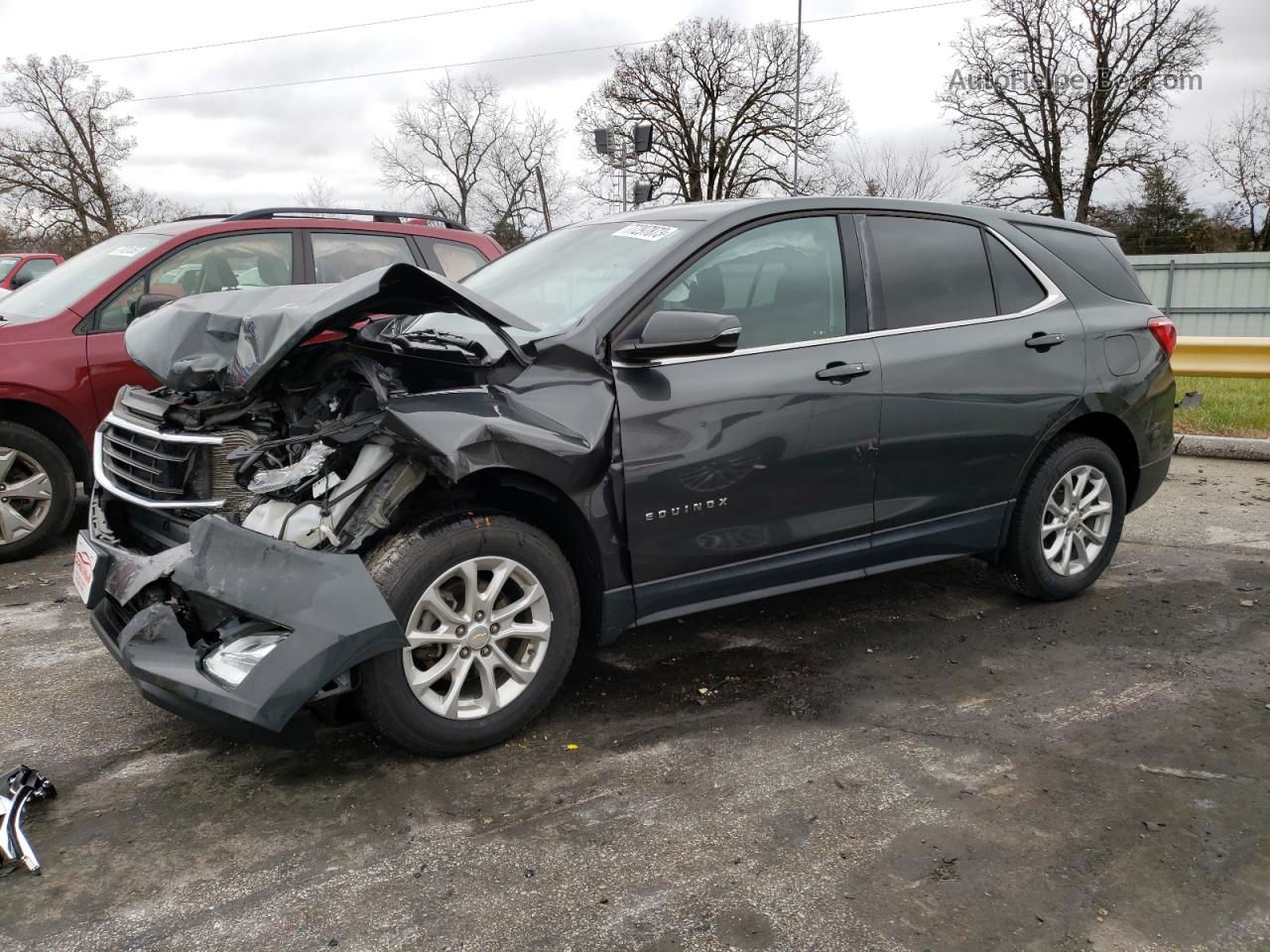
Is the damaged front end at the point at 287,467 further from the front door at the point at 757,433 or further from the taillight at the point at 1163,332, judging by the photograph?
the taillight at the point at 1163,332

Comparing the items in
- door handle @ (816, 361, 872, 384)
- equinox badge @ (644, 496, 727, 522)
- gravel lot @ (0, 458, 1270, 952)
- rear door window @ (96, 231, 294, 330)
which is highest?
rear door window @ (96, 231, 294, 330)

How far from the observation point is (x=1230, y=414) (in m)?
9.23

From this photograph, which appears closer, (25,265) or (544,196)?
(25,265)

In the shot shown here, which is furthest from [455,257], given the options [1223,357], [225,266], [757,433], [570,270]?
[1223,357]

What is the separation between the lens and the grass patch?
340 inches

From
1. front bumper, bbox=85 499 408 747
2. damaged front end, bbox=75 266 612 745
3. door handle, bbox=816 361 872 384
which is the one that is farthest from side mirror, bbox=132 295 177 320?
door handle, bbox=816 361 872 384

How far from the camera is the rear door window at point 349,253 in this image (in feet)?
20.9

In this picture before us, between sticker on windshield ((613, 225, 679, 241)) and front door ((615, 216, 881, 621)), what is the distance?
213 mm

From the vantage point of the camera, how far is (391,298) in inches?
124

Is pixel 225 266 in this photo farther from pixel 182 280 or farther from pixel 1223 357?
pixel 1223 357

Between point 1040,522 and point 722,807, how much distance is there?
2314mm

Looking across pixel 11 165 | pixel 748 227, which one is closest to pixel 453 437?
pixel 748 227

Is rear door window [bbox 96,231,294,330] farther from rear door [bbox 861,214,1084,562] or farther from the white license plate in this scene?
rear door [bbox 861,214,1084,562]

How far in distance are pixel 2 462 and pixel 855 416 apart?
4323 millimetres
